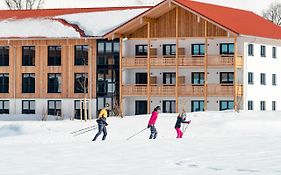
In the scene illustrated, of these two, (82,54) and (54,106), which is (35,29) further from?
(54,106)

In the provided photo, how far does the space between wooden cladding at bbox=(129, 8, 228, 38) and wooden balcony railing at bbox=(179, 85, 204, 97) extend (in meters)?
3.44

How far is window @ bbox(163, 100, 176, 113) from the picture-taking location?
56969 millimetres

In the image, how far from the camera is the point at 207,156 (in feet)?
69.0

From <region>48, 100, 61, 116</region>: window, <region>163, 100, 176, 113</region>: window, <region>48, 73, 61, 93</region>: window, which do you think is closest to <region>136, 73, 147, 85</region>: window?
<region>163, 100, 176, 113</region>: window

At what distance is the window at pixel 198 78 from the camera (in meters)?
56.5

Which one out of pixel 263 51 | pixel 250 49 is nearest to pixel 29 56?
pixel 250 49

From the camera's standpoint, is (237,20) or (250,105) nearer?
(250,105)

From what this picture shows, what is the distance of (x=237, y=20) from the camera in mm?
59688

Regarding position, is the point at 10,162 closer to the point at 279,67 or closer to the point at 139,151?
the point at 139,151

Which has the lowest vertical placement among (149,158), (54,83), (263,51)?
(149,158)

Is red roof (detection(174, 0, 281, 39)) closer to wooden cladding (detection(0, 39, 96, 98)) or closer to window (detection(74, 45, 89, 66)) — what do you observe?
window (detection(74, 45, 89, 66))

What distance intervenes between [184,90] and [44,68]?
34.9ft

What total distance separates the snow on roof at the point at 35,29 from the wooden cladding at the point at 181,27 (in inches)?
210

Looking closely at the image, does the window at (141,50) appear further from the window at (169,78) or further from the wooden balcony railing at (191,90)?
the wooden balcony railing at (191,90)
